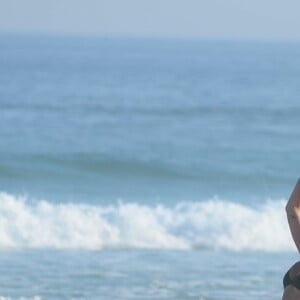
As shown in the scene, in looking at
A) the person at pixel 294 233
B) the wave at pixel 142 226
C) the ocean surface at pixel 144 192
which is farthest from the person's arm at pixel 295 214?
the wave at pixel 142 226

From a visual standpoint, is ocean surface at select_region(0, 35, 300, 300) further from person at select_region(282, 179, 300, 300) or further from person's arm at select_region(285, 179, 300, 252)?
person's arm at select_region(285, 179, 300, 252)

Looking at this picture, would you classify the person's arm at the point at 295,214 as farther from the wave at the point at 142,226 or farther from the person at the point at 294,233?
the wave at the point at 142,226

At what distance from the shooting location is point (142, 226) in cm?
1728

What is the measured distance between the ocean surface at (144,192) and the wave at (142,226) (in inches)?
1.0

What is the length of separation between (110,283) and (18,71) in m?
37.5

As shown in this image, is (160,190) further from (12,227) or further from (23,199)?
(12,227)

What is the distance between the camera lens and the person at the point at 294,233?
6.97 meters

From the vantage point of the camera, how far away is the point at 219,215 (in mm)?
18281

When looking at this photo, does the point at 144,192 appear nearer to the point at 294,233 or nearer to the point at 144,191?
the point at 144,191

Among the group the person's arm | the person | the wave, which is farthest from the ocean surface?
the person's arm

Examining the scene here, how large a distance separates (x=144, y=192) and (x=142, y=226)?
3887 millimetres

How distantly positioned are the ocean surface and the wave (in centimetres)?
3

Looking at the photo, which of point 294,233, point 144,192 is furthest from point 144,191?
point 294,233

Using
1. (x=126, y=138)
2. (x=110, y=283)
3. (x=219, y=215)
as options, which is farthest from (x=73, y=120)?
(x=110, y=283)
